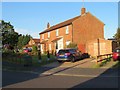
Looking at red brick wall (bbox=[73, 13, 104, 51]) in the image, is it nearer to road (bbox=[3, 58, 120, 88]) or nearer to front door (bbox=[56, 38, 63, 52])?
front door (bbox=[56, 38, 63, 52])

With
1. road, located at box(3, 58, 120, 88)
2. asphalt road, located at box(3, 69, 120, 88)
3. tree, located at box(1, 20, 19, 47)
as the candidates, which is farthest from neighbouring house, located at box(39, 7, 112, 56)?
asphalt road, located at box(3, 69, 120, 88)

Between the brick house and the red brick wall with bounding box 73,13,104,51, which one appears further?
the red brick wall with bounding box 73,13,104,51

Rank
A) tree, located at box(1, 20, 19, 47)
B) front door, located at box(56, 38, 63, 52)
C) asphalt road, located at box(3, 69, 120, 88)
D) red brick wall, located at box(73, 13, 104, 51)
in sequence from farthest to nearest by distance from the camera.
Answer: tree, located at box(1, 20, 19, 47) → front door, located at box(56, 38, 63, 52) → red brick wall, located at box(73, 13, 104, 51) → asphalt road, located at box(3, 69, 120, 88)

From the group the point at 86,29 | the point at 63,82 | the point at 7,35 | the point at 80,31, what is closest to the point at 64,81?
the point at 63,82

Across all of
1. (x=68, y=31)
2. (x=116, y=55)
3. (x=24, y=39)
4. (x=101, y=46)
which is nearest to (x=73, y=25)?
(x=68, y=31)

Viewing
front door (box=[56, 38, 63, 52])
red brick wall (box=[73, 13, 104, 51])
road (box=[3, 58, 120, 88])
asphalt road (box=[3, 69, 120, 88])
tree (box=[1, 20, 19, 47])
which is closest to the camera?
asphalt road (box=[3, 69, 120, 88])

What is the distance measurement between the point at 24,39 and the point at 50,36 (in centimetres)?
6756

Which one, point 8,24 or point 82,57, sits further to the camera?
point 8,24

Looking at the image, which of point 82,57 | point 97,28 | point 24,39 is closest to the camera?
point 82,57

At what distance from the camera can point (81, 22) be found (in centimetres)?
5116

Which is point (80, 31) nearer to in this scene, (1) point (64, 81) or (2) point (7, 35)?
(2) point (7, 35)

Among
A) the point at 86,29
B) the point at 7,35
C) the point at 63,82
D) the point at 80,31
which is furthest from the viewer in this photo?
the point at 7,35

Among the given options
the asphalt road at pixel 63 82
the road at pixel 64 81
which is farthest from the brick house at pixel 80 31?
the asphalt road at pixel 63 82

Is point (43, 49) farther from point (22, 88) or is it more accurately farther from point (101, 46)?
point (22, 88)
